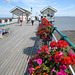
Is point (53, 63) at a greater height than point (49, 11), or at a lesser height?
lesser

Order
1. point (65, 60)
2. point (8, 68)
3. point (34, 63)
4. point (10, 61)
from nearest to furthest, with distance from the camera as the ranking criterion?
point (65, 60) → point (34, 63) → point (8, 68) → point (10, 61)

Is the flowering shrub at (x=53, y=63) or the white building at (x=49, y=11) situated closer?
the flowering shrub at (x=53, y=63)

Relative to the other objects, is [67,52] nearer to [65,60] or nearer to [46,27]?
[65,60]

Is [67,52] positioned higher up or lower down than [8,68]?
higher up

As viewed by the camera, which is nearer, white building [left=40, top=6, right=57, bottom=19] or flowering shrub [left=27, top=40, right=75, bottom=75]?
flowering shrub [left=27, top=40, right=75, bottom=75]

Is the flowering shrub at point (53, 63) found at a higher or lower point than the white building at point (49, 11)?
lower

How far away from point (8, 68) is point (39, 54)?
2.07 m

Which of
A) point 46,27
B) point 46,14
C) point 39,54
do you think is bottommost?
point 39,54

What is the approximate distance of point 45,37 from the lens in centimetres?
459

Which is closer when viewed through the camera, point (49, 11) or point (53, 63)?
point (53, 63)

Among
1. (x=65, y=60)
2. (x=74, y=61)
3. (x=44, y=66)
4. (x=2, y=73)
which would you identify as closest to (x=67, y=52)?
(x=74, y=61)

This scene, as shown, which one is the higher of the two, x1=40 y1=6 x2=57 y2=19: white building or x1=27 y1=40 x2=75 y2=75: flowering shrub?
x1=40 y1=6 x2=57 y2=19: white building

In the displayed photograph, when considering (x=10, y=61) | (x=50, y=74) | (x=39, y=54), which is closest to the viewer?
(x=50, y=74)

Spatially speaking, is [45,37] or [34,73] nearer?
[34,73]
